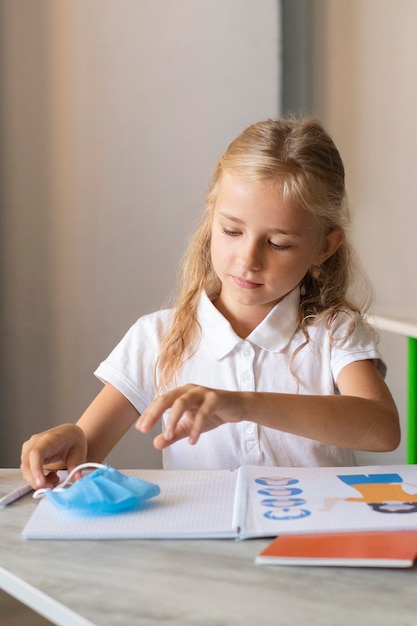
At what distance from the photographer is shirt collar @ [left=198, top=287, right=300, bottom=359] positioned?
140cm

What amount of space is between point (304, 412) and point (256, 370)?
24 centimetres

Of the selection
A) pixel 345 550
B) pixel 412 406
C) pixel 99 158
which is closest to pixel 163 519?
pixel 345 550

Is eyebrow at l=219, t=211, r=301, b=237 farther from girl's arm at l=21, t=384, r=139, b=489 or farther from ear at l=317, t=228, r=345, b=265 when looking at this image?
girl's arm at l=21, t=384, r=139, b=489

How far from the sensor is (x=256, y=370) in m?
1.40

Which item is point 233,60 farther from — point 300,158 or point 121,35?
point 300,158

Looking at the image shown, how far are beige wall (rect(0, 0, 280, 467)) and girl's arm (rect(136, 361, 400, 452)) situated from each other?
1309 millimetres

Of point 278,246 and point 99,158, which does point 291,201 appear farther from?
point 99,158

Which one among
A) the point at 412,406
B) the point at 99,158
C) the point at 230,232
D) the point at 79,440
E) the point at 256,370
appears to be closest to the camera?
the point at 79,440

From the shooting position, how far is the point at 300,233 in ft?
4.29

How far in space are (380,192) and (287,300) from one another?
1.36 metres

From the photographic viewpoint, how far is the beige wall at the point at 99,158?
7.95 feet

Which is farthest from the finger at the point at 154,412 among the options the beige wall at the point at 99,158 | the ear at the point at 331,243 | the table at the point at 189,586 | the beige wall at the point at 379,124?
the beige wall at the point at 379,124

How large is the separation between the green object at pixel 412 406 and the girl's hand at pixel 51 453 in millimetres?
975

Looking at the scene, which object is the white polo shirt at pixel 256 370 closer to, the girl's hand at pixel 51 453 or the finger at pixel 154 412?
the girl's hand at pixel 51 453
